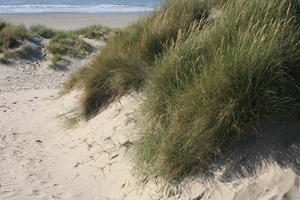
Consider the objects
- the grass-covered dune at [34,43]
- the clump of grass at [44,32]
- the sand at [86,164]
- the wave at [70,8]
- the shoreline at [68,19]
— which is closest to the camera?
the sand at [86,164]

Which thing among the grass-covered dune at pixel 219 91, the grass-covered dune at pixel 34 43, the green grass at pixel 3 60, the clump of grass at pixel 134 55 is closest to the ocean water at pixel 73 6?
the grass-covered dune at pixel 34 43

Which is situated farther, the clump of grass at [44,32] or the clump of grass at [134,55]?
the clump of grass at [44,32]

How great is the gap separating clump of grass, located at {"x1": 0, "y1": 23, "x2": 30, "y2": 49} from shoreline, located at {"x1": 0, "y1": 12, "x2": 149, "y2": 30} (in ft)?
25.9

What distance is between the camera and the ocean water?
117 feet

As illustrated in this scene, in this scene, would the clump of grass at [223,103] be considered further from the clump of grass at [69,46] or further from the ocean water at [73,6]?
the ocean water at [73,6]

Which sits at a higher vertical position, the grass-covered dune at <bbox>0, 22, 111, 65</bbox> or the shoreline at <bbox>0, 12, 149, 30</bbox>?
the grass-covered dune at <bbox>0, 22, 111, 65</bbox>

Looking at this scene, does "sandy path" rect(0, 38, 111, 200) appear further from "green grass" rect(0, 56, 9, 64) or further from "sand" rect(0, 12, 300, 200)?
"green grass" rect(0, 56, 9, 64)

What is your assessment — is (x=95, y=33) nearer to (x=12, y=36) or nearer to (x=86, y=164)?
(x=12, y=36)

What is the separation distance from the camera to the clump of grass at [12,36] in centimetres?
1675

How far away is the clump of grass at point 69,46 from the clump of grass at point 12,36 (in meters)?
1.03

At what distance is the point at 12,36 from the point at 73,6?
22.4 metres

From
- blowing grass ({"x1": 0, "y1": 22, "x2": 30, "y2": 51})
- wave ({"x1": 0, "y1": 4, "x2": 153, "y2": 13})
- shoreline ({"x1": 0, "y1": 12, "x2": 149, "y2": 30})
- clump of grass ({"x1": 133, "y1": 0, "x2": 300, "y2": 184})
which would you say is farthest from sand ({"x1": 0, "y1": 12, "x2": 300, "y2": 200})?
wave ({"x1": 0, "y1": 4, "x2": 153, "y2": 13})

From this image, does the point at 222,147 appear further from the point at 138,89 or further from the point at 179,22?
the point at 179,22

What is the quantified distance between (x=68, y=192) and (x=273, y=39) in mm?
2753
